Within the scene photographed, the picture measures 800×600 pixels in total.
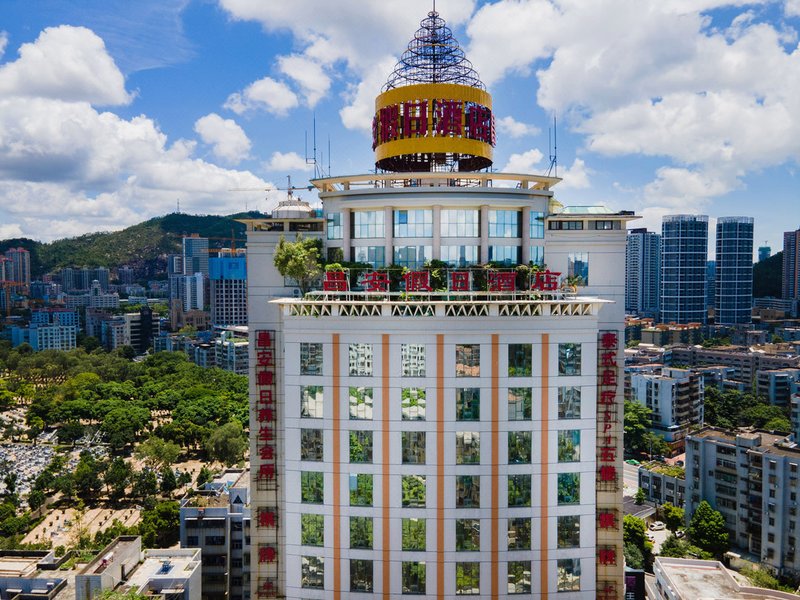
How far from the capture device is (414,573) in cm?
1886

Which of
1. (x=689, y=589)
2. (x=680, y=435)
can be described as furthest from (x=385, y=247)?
(x=680, y=435)

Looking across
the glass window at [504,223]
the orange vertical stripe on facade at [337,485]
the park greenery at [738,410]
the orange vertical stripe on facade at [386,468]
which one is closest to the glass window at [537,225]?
the glass window at [504,223]

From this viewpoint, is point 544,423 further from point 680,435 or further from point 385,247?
point 680,435

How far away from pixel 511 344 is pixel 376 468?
590cm

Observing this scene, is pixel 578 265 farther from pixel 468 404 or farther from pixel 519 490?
pixel 519 490

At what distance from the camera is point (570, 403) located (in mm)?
19359

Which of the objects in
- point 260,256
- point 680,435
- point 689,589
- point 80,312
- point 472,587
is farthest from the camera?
point 80,312

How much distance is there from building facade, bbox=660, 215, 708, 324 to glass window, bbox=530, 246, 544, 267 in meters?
117

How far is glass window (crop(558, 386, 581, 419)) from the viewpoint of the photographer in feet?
63.4

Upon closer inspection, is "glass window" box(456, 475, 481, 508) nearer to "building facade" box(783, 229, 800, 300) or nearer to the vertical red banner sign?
the vertical red banner sign

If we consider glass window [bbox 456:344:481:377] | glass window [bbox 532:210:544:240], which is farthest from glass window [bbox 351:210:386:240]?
glass window [bbox 456:344:481:377]

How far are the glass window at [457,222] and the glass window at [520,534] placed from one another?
11.0 meters

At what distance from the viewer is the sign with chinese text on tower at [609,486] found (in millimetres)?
22812

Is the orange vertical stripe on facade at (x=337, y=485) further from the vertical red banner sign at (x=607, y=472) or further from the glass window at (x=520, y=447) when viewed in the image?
the vertical red banner sign at (x=607, y=472)
